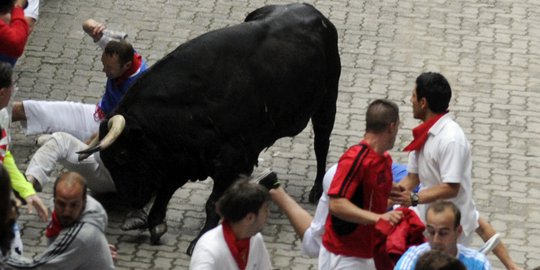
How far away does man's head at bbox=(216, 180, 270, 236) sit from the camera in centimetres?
858

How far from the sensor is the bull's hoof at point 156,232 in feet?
41.2

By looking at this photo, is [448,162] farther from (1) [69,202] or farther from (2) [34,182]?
(2) [34,182]

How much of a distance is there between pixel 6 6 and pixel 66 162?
4.88 feet

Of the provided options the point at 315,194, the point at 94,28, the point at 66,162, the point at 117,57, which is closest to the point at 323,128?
the point at 315,194

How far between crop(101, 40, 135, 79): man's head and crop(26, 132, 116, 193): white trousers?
0.75 m

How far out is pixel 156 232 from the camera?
41.2 ft

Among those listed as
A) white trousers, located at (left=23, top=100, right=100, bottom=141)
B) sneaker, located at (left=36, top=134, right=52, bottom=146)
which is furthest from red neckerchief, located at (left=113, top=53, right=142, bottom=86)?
sneaker, located at (left=36, top=134, right=52, bottom=146)

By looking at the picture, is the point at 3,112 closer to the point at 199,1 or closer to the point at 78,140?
the point at 78,140

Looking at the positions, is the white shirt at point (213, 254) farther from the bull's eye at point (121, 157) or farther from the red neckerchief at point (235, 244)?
the bull's eye at point (121, 157)

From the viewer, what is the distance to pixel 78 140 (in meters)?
13.0

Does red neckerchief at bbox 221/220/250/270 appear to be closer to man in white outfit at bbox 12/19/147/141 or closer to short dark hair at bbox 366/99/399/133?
short dark hair at bbox 366/99/399/133

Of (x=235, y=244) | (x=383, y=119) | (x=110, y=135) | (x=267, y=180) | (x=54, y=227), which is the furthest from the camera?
(x=110, y=135)

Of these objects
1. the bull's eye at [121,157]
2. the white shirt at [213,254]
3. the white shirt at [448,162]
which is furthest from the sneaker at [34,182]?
the white shirt at [213,254]

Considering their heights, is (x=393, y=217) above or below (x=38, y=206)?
above
